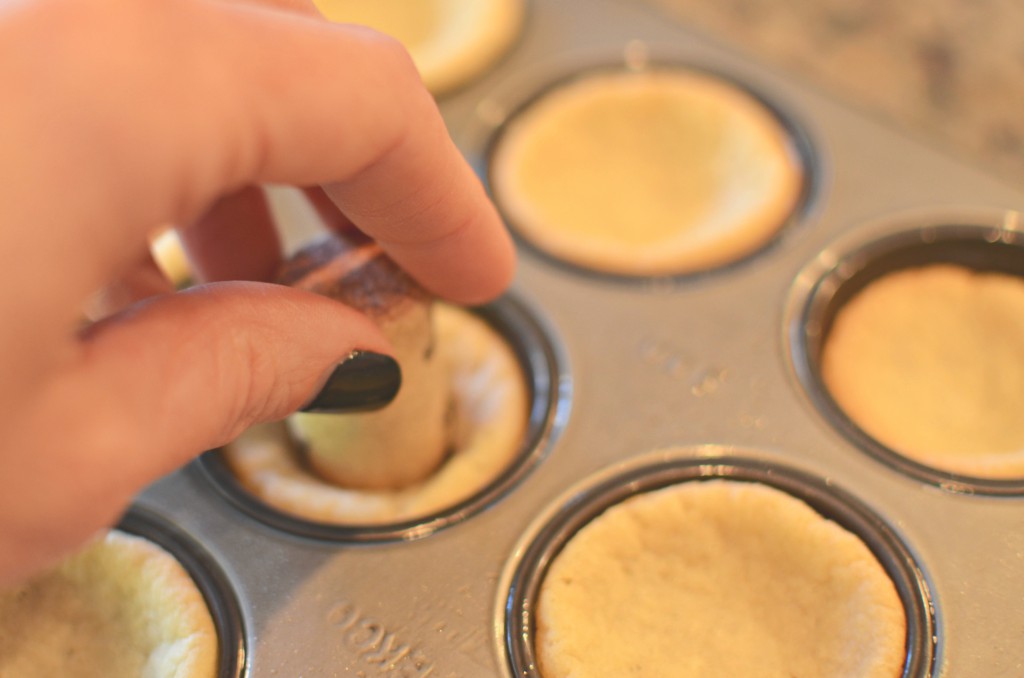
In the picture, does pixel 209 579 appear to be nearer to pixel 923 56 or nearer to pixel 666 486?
pixel 666 486

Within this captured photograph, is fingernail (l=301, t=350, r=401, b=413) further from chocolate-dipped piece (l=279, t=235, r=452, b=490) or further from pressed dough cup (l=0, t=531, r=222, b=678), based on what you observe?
pressed dough cup (l=0, t=531, r=222, b=678)

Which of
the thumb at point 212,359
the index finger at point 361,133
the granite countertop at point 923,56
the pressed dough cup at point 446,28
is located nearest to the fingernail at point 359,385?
the thumb at point 212,359

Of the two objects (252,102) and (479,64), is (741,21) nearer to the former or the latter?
(479,64)

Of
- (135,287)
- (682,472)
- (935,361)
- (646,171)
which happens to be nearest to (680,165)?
(646,171)

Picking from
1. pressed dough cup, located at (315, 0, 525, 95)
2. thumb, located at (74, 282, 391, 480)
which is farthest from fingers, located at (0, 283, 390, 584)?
pressed dough cup, located at (315, 0, 525, 95)

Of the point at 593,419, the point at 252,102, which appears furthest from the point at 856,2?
the point at 252,102
